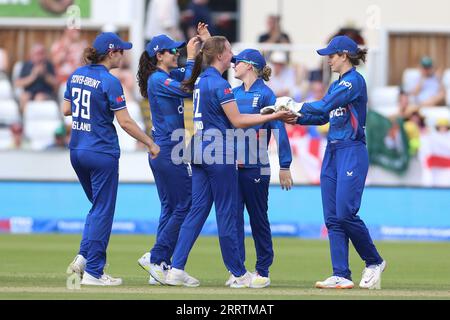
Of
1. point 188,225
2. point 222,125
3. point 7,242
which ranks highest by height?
point 222,125

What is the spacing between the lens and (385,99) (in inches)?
837

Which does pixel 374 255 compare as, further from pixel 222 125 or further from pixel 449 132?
pixel 449 132

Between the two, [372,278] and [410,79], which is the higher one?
[410,79]

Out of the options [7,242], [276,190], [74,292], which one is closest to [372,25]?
[276,190]

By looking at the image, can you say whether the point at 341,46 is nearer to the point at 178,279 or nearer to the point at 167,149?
the point at 167,149

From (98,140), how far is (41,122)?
34.8 ft

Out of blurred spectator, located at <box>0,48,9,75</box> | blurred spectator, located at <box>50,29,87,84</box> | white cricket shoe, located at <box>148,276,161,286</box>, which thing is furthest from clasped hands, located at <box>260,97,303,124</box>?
blurred spectator, located at <box>0,48,9,75</box>

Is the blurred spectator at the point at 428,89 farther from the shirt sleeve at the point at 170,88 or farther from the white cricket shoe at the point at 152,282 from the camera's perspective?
the white cricket shoe at the point at 152,282

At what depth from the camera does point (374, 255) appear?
36.9ft

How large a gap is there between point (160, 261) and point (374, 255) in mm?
2034

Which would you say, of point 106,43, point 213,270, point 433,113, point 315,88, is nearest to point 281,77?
point 315,88

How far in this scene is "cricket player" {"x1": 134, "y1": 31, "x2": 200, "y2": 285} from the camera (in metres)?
11.5
